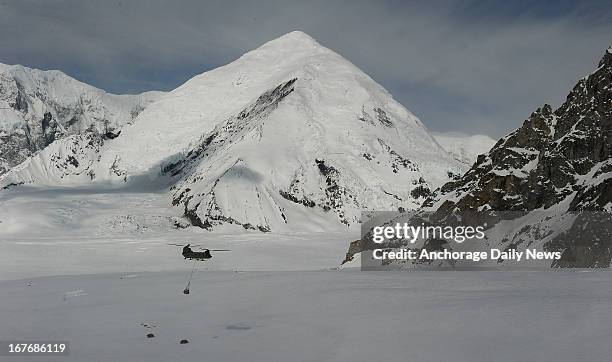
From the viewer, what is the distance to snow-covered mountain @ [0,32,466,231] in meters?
124

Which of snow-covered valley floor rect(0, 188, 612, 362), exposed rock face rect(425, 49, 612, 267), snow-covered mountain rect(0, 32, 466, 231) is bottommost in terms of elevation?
snow-covered valley floor rect(0, 188, 612, 362)

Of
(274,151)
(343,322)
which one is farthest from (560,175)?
(274,151)

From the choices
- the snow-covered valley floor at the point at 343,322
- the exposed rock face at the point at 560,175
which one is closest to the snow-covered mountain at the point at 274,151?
the exposed rock face at the point at 560,175

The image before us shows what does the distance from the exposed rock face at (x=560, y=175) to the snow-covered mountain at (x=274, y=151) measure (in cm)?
7639

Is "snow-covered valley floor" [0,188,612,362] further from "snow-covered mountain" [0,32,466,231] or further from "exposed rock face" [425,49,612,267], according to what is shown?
"snow-covered mountain" [0,32,466,231]

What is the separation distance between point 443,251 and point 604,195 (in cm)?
1168

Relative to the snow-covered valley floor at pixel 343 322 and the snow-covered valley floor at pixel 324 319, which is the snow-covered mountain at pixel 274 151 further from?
the snow-covered valley floor at pixel 343 322

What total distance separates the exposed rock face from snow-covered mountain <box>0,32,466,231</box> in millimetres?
76387

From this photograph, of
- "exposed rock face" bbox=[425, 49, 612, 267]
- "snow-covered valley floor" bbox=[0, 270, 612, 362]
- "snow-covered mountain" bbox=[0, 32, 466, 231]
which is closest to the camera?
"snow-covered valley floor" bbox=[0, 270, 612, 362]

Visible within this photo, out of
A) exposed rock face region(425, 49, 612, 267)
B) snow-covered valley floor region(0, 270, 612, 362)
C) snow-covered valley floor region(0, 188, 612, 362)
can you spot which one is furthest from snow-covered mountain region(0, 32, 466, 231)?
snow-covered valley floor region(0, 270, 612, 362)

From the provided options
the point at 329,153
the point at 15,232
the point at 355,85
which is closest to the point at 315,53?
the point at 355,85

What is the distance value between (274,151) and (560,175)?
103506 millimetres

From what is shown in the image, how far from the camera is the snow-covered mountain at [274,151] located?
12394 centimetres

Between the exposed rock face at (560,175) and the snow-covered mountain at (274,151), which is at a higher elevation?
the snow-covered mountain at (274,151)
